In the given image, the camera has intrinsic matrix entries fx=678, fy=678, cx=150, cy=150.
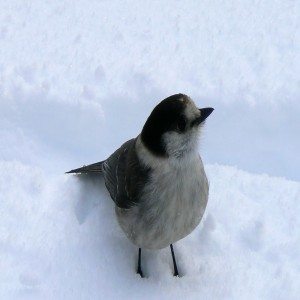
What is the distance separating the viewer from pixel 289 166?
4.99 meters

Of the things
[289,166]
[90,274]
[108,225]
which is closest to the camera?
[90,274]

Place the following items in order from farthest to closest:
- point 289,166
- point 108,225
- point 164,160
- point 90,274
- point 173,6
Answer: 1. point 173,6
2. point 289,166
3. point 108,225
4. point 90,274
5. point 164,160

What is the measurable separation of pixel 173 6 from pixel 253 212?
8.76 feet

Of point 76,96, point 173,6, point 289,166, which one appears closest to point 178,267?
point 289,166

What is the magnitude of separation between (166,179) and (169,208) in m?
0.16

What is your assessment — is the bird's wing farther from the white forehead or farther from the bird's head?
the white forehead

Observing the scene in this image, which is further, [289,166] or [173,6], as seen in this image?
[173,6]

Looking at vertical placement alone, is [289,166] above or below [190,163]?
below

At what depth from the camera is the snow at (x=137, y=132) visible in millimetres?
Result: 3926

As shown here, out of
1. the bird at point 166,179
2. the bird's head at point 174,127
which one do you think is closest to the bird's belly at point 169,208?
the bird at point 166,179

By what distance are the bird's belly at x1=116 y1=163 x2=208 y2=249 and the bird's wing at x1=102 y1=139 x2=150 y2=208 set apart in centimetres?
6

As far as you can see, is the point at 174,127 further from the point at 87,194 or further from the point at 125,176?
the point at 87,194

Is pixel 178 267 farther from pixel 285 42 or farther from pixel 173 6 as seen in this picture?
pixel 173 6

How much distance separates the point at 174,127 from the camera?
3.44 metres
